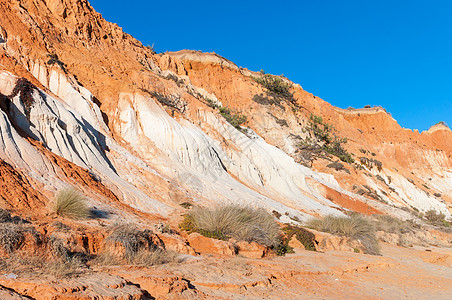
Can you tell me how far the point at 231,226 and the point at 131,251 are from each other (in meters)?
3.94

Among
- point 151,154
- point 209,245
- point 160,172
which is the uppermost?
point 151,154

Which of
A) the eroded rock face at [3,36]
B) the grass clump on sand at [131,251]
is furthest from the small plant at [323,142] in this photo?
the grass clump on sand at [131,251]

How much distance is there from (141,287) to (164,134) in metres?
15.9

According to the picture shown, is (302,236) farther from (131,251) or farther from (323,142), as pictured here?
(323,142)

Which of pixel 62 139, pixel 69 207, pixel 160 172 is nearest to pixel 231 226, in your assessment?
pixel 69 207

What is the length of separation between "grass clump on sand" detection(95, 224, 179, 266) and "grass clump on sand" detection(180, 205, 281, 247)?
2.68 m

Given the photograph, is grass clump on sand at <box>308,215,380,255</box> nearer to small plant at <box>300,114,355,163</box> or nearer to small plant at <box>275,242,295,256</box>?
small plant at <box>275,242,295,256</box>

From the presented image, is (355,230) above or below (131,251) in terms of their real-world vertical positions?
above

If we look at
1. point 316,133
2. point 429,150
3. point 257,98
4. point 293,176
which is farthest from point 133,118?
point 429,150

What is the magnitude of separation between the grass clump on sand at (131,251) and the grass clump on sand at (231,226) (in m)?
2.68

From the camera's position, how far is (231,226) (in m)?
9.81

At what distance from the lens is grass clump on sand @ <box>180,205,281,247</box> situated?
9469mm

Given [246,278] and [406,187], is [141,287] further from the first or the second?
[406,187]

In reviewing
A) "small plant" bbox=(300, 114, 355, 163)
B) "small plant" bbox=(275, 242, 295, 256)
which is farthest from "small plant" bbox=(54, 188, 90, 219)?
"small plant" bbox=(300, 114, 355, 163)
